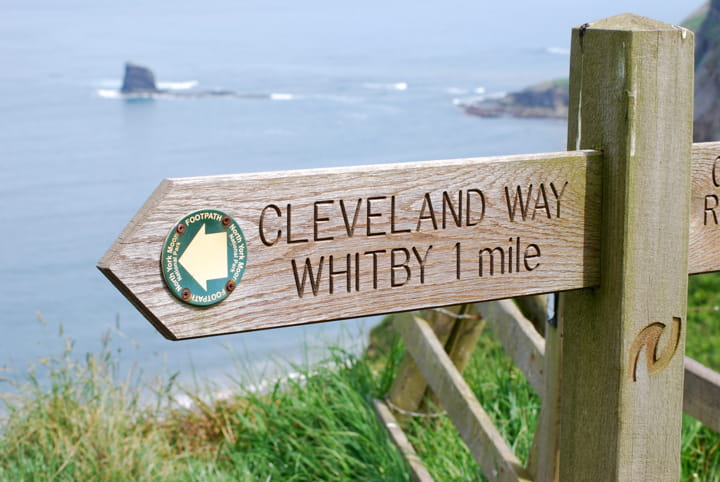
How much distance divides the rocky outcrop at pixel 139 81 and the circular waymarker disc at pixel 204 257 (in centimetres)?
1089

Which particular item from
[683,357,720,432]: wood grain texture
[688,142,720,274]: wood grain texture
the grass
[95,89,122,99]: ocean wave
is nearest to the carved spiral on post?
[688,142,720,274]: wood grain texture

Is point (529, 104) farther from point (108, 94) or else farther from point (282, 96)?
point (108, 94)

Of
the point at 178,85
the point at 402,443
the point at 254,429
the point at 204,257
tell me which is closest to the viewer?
the point at 204,257

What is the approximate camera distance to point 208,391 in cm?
370

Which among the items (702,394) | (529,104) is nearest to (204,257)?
(702,394)

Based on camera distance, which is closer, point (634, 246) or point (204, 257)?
point (204, 257)

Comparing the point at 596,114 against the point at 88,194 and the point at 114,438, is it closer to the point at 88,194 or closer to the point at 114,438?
the point at 114,438

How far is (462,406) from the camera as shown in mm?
2465

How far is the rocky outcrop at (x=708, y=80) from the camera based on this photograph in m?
6.83

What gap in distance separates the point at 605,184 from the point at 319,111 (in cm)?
876

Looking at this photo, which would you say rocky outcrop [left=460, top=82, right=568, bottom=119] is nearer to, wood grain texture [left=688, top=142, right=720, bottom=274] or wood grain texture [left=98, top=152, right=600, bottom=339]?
wood grain texture [left=688, top=142, right=720, bottom=274]

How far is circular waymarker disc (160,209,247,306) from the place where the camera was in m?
1.10

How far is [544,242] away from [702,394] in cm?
102

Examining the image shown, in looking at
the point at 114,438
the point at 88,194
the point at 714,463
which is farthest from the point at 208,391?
the point at 88,194
